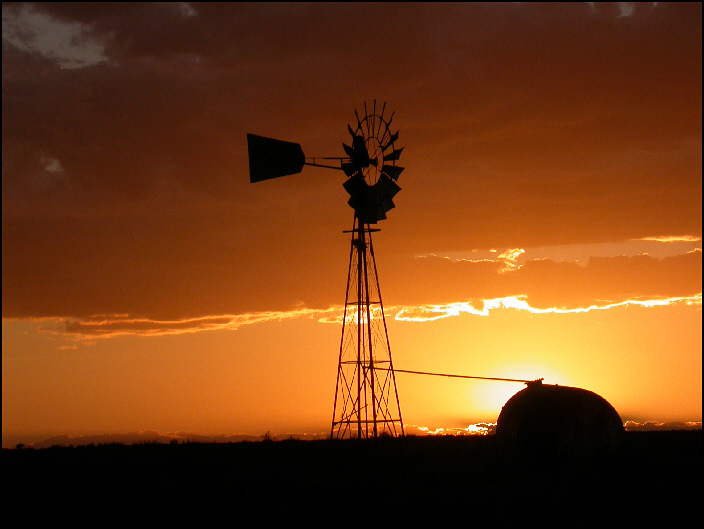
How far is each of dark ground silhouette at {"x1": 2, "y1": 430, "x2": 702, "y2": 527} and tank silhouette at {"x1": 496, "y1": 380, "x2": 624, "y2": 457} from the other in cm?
33

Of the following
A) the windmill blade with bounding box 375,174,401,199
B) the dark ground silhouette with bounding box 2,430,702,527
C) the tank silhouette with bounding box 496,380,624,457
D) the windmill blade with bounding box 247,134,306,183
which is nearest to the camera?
the dark ground silhouette with bounding box 2,430,702,527

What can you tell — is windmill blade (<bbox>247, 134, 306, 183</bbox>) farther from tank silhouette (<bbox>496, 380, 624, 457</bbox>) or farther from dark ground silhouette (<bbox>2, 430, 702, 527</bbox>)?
tank silhouette (<bbox>496, 380, 624, 457</bbox>)

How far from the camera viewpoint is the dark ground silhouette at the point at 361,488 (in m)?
20.1

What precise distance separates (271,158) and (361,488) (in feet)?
48.6

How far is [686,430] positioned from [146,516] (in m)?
27.9

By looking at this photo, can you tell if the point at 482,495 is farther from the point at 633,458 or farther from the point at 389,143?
the point at 389,143

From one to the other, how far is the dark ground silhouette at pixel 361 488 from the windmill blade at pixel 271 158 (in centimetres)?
1055

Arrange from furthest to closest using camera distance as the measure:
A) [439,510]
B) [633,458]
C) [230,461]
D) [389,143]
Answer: [389,143] → [230,461] → [633,458] → [439,510]

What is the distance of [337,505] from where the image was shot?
69.2 ft

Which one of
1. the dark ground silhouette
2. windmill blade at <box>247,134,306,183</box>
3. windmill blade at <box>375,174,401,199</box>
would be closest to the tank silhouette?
the dark ground silhouette

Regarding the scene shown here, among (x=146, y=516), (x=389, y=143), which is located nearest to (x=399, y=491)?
(x=146, y=516)

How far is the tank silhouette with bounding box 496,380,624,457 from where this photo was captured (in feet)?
75.2

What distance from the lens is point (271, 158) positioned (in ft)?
109

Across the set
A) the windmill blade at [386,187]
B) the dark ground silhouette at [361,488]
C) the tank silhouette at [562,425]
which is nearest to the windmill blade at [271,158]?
the windmill blade at [386,187]
